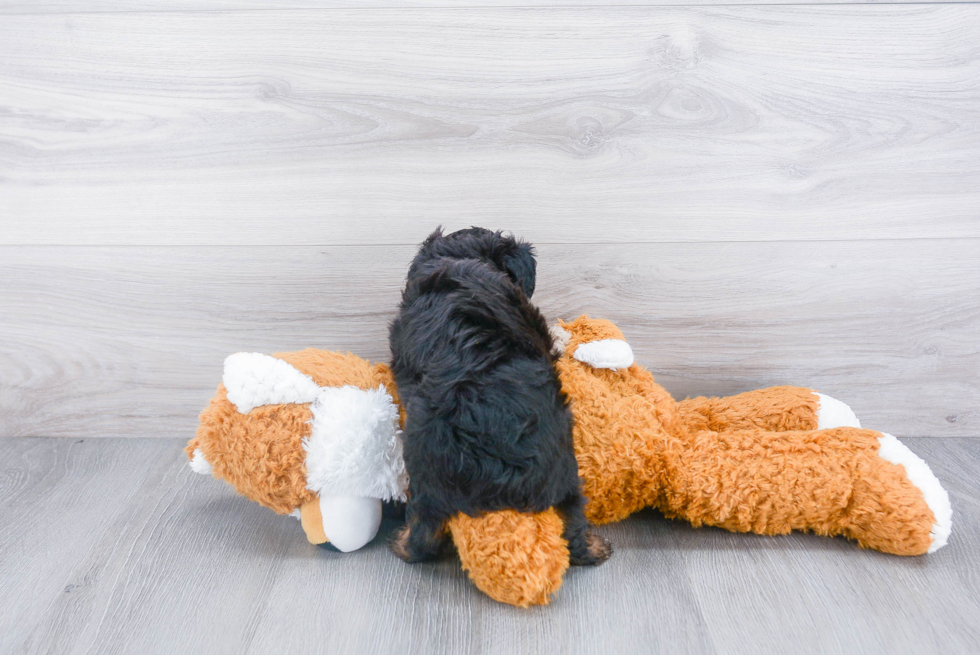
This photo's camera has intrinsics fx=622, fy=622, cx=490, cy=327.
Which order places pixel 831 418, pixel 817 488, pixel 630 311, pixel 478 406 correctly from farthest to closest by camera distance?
pixel 630 311
pixel 831 418
pixel 817 488
pixel 478 406

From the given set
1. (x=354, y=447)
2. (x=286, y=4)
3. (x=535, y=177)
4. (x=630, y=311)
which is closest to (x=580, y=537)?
(x=354, y=447)

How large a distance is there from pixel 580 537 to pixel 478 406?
8.4 inches

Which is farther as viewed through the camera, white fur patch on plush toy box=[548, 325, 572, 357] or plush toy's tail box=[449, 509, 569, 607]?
white fur patch on plush toy box=[548, 325, 572, 357]

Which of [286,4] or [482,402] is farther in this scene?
[286,4]

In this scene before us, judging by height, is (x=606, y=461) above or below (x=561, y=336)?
below

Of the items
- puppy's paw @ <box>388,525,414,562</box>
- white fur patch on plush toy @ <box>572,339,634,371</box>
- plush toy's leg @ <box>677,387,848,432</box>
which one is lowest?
puppy's paw @ <box>388,525,414,562</box>

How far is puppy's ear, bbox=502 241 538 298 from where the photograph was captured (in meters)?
0.77

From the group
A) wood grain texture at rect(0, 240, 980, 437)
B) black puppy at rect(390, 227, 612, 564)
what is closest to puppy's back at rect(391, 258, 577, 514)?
black puppy at rect(390, 227, 612, 564)

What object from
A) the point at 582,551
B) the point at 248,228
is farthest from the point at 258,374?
the point at 582,551

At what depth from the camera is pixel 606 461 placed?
78 centimetres

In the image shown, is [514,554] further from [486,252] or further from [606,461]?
[486,252]

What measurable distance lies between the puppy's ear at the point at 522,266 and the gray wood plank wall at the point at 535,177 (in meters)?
0.17

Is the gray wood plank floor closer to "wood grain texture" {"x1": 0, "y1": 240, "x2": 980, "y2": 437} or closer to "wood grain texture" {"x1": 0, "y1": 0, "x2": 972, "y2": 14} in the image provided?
"wood grain texture" {"x1": 0, "y1": 240, "x2": 980, "y2": 437}

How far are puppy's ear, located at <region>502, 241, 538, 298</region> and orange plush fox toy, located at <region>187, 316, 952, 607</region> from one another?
0.10 metres
